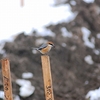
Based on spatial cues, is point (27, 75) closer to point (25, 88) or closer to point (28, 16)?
point (25, 88)

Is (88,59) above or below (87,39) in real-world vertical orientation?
below

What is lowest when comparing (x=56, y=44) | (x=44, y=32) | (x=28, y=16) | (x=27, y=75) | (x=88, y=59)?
(x=27, y=75)

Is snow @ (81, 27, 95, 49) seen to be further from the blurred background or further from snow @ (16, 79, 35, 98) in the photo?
snow @ (16, 79, 35, 98)

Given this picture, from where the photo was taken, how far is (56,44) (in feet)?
22.7

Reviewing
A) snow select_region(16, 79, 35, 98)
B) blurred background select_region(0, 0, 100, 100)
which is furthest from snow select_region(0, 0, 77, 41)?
snow select_region(16, 79, 35, 98)

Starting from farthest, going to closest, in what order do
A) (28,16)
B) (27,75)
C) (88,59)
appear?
(28,16) → (88,59) → (27,75)

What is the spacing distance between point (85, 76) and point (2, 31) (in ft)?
7.75

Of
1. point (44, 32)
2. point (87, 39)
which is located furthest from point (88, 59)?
point (44, 32)

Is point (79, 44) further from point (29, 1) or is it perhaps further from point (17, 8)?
point (29, 1)

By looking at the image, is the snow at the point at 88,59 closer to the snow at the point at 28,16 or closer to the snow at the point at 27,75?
the snow at the point at 28,16

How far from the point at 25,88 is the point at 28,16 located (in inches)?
134

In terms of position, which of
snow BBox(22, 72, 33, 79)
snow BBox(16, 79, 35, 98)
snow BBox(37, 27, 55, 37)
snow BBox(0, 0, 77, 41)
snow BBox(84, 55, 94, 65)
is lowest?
snow BBox(16, 79, 35, 98)

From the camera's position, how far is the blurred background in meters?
5.41

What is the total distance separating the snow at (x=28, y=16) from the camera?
23.6ft
